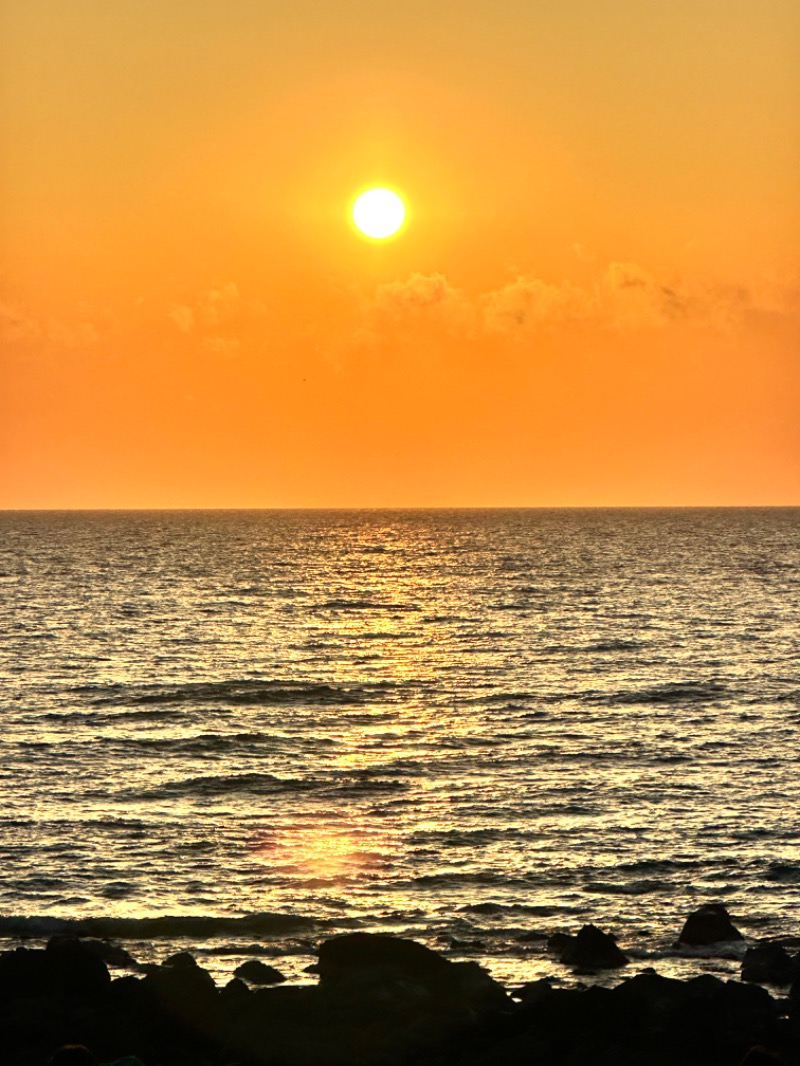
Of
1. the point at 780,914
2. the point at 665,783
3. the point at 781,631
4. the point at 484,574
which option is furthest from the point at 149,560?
the point at 780,914

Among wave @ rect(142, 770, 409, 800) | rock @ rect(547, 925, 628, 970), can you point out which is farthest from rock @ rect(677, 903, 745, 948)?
wave @ rect(142, 770, 409, 800)

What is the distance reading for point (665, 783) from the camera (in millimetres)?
45656

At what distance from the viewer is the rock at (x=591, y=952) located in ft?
92.1

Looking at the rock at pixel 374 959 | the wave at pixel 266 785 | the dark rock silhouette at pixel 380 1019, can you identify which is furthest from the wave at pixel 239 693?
the dark rock silhouette at pixel 380 1019

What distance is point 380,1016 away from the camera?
23828 millimetres

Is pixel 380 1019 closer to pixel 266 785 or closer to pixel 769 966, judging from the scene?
pixel 769 966

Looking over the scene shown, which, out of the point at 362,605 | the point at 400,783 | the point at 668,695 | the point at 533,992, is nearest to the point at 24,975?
the point at 533,992

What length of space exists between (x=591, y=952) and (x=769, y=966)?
3126 millimetres

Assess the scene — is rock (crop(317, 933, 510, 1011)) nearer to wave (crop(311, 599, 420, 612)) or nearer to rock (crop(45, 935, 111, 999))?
rock (crop(45, 935, 111, 999))

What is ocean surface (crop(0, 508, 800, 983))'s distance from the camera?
105 feet

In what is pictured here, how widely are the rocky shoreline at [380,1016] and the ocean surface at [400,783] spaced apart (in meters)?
2.92

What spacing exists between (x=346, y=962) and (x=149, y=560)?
156 m

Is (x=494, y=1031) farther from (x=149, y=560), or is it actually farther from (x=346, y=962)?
(x=149, y=560)

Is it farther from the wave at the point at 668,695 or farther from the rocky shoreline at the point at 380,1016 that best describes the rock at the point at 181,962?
the wave at the point at 668,695
